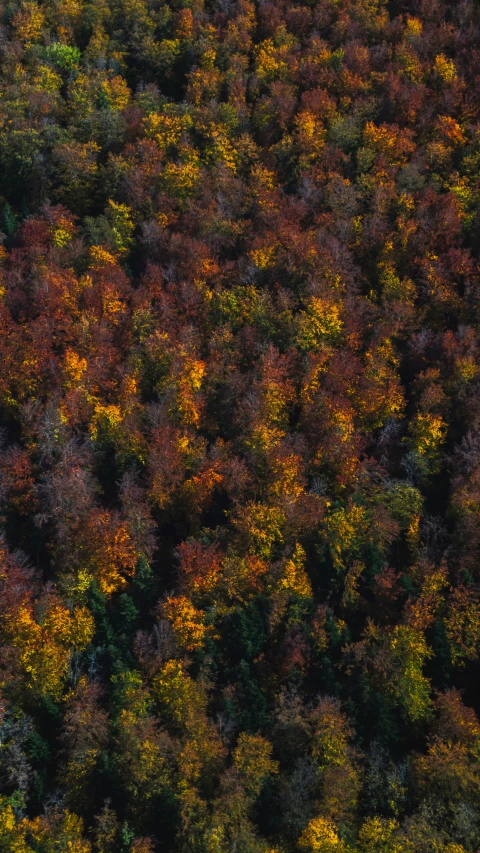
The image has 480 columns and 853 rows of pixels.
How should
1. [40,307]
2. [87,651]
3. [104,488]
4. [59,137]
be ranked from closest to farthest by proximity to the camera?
[87,651] → [104,488] → [40,307] → [59,137]

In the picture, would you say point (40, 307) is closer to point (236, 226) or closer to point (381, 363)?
point (236, 226)

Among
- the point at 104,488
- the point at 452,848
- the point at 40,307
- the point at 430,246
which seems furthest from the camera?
the point at 430,246

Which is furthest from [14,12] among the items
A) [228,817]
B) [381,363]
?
[228,817]

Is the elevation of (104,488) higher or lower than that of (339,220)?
lower

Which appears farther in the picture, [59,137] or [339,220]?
[59,137]

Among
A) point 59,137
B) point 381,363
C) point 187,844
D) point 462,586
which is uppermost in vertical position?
point 59,137

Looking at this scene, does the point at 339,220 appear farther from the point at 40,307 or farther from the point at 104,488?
the point at 104,488
